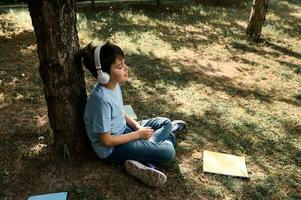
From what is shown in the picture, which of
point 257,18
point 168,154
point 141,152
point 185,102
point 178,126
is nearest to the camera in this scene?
point 141,152

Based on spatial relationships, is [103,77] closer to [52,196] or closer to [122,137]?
[122,137]

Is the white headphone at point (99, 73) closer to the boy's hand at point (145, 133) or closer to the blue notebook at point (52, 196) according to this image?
the boy's hand at point (145, 133)

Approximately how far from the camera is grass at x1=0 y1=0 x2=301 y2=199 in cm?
412

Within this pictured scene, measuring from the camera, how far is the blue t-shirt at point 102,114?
385 centimetres

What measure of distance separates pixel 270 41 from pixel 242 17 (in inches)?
103

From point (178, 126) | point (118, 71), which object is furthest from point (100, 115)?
point (178, 126)

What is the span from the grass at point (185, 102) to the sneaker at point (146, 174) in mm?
89

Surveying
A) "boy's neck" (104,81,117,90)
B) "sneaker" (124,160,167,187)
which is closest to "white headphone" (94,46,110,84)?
"boy's neck" (104,81,117,90)

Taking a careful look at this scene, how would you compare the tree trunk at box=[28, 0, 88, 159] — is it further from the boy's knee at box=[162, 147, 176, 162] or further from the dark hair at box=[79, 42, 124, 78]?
the boy's knee at box=[162, 147, 176, 162]

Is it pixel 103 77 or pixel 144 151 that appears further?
pixel 144 151

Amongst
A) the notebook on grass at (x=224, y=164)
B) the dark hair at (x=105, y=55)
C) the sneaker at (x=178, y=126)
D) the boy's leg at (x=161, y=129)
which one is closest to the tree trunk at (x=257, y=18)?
the sneaker at (x=178, y=126)

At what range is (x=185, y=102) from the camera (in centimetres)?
614

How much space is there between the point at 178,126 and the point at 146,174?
125 centimetres

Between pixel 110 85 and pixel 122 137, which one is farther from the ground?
pixel 110 85
